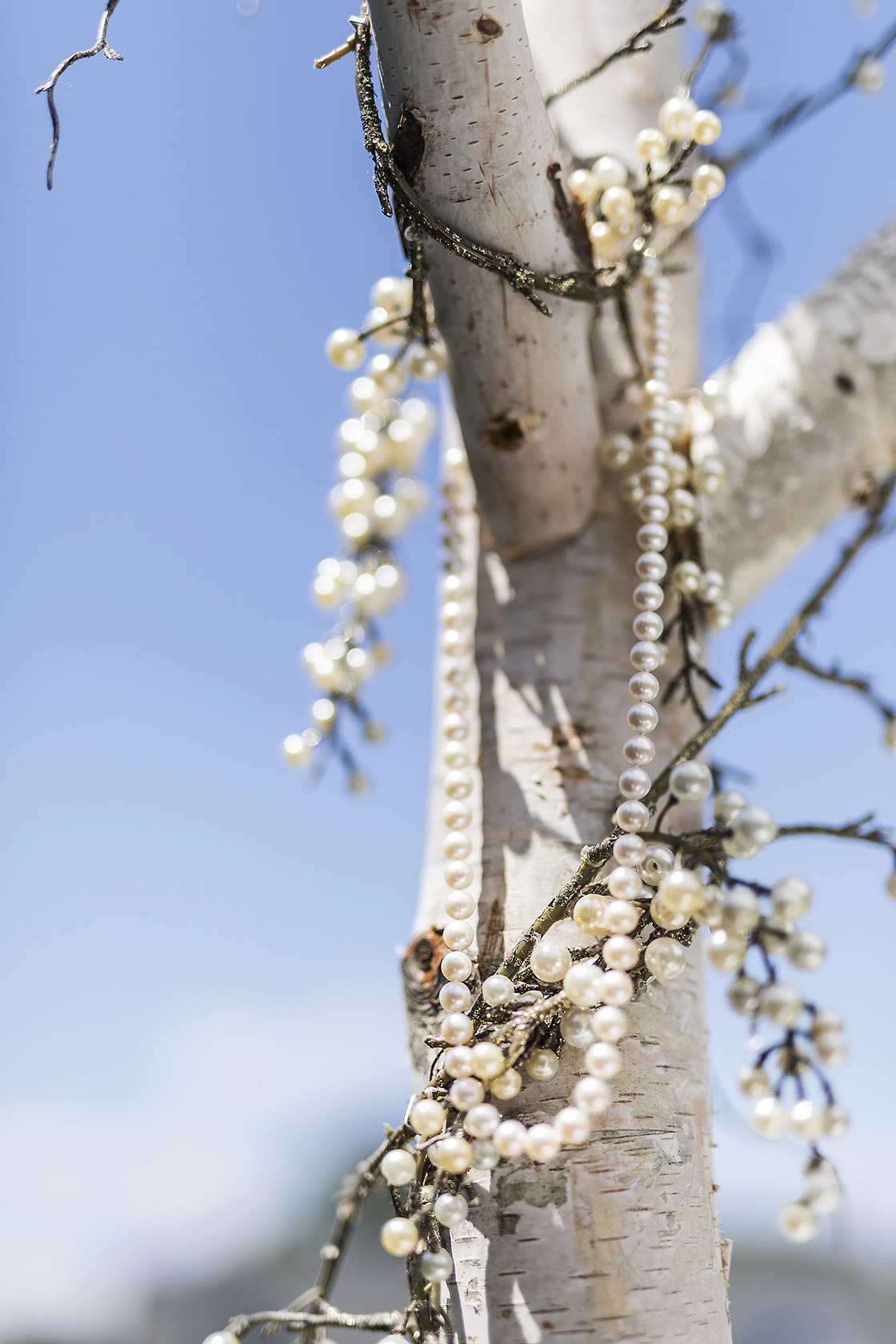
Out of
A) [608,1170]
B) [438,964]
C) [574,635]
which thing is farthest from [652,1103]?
[574,635]

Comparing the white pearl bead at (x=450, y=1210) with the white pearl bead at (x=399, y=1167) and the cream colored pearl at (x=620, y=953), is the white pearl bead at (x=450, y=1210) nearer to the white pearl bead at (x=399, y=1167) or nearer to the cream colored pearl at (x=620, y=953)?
the white pearl bead at (x=399, y=1167)

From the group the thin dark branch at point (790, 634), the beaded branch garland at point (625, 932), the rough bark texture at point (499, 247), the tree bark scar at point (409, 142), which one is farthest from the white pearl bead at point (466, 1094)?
the tree bark scar at point (409, 142)

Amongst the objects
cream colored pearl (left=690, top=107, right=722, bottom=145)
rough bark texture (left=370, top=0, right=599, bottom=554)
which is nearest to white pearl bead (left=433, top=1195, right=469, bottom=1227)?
rough bark texture (left=370, top=0, right=599, bottom=554)

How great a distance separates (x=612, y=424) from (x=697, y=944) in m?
0.45

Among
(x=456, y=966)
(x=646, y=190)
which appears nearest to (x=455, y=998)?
(x=456, y=966)

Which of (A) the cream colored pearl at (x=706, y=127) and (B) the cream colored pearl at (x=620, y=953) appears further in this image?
(A) the cream colored pearl at (x=706, y=127)

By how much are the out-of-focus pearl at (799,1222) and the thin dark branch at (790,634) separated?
237 mm

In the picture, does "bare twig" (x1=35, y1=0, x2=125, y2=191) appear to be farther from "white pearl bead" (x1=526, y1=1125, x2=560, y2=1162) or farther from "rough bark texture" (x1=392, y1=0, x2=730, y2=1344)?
"white pearl bead" (x1=526, y1=1125, x2=560, y2=1162)

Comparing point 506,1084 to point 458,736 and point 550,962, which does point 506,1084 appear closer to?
point 550,962

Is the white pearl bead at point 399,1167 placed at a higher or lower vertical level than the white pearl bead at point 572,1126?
lower

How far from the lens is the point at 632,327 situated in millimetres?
811

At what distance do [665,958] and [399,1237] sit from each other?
0.71ft

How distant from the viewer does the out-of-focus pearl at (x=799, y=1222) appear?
17.5 inches

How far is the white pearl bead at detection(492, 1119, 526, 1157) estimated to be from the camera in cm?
49
